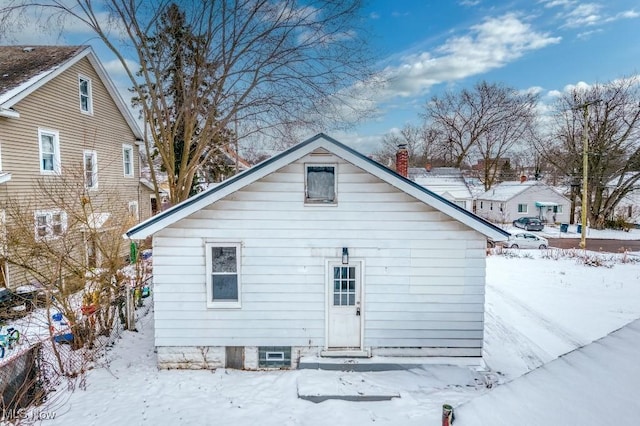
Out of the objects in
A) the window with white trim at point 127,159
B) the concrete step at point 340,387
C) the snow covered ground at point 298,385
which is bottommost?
the snow covered ground at point 298,385

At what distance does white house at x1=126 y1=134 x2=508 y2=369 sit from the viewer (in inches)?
272

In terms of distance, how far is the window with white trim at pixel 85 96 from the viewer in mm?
15626

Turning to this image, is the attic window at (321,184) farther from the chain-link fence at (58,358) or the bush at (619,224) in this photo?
the bush at (619,224)

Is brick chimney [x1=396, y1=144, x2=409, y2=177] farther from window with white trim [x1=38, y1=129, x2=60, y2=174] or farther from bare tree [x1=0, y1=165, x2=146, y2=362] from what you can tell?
window with white trim [x1=38, y1=129, x2=60, y2=174]

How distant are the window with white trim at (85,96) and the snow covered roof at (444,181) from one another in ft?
81.3

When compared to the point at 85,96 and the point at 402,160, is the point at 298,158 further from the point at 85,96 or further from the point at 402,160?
the point at 85,96

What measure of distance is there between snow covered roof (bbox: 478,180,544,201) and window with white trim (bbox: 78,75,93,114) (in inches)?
1536

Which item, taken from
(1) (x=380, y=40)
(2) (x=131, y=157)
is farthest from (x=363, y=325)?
(2) (x=131, y=157)

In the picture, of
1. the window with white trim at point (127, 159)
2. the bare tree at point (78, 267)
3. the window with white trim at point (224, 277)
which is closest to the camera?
the window with white trim at point (224, 277)

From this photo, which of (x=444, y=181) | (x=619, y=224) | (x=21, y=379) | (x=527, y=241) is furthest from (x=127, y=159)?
(x=619, y=224)

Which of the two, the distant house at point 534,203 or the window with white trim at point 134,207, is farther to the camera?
the distant house at point 534,203

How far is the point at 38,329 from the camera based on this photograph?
921 centimetres

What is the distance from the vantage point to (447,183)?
105 ft

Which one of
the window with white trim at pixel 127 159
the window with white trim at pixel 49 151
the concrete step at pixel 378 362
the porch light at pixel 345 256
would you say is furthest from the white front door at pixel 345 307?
the window with white trim at pixel 127 159
